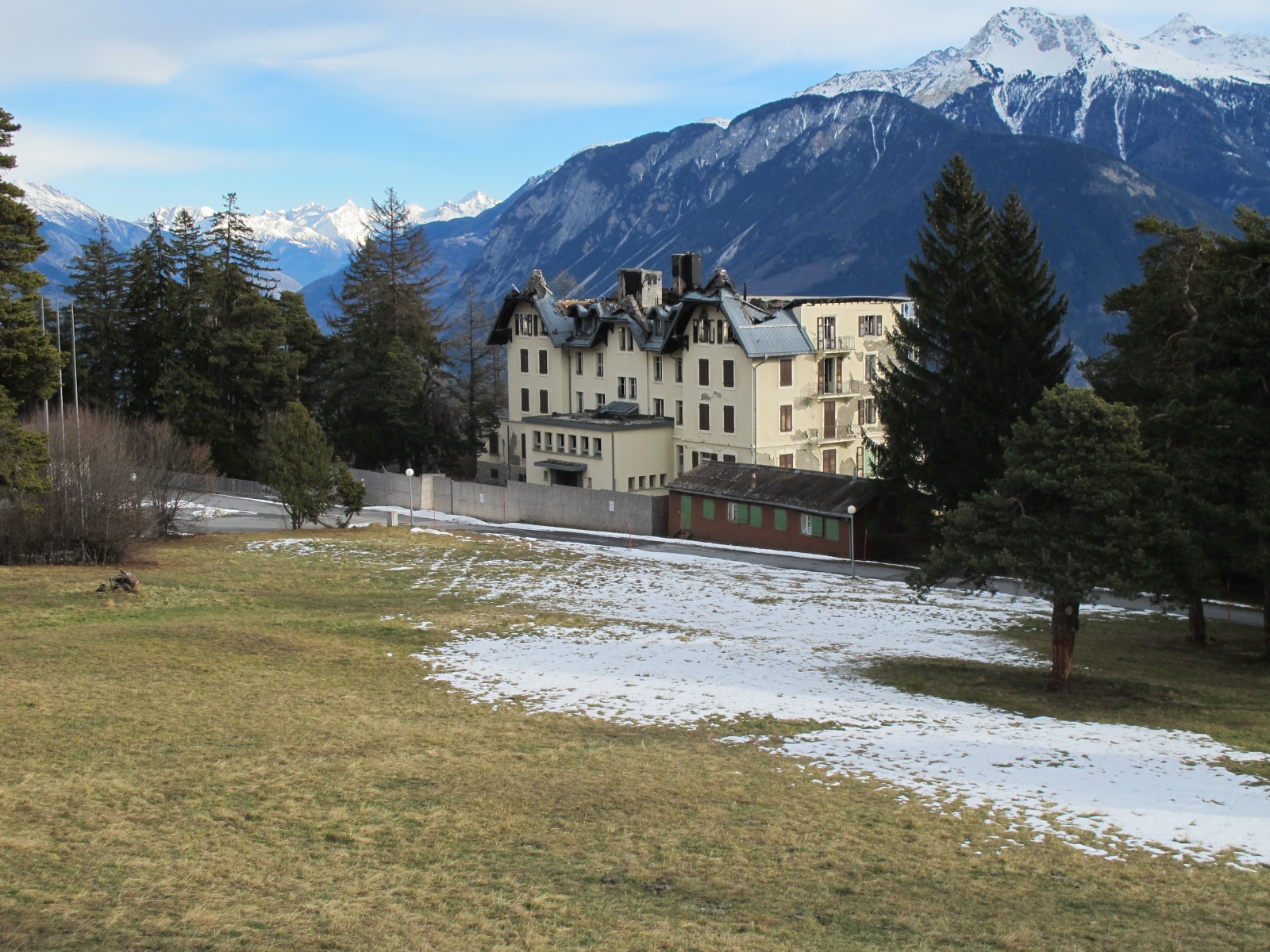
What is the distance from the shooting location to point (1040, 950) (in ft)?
40.7

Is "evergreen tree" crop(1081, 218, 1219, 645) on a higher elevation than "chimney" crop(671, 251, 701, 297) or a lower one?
lower

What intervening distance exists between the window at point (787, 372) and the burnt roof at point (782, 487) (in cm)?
850

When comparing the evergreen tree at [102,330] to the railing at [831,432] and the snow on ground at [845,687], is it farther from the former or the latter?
the railing at [831,432]

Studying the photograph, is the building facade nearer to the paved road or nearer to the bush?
the paved road

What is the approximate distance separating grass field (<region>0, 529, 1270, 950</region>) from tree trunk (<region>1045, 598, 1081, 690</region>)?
0.55 meters

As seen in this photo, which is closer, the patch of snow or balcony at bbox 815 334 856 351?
the patch of snow

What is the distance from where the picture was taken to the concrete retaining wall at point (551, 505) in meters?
58.0

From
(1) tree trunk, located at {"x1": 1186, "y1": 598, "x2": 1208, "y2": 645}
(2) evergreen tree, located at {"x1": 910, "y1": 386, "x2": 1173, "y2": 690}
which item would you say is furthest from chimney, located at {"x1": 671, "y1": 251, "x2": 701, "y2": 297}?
(2) evergreen tree, located at {"x1": 910, "y1": 386, "x2": 1173, "y2": 690}

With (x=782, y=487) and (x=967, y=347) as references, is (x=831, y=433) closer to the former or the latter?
(x=782, y=487)

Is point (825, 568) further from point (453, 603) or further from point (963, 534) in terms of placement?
point (963, 534)

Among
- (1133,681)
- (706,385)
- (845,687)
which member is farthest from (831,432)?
(845,687)

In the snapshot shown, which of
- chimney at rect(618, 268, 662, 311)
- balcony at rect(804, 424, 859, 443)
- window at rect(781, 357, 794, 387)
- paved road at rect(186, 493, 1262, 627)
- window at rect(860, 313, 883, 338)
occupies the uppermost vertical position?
chimney at rect(618, 268, 662, 311)

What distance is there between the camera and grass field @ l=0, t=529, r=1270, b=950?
12828mm

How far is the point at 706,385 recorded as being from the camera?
64.6m
